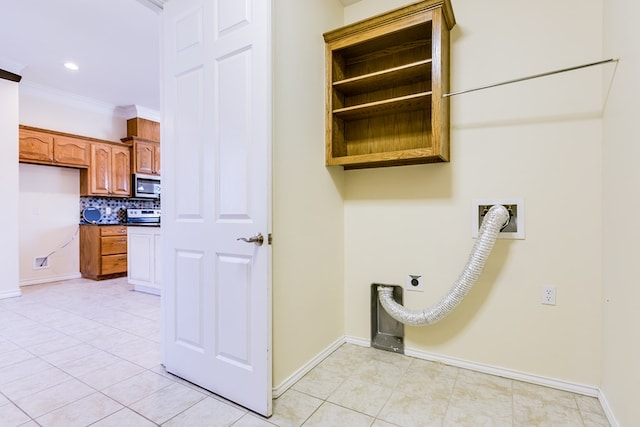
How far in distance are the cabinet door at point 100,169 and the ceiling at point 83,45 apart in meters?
0.86

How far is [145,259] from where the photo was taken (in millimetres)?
4238

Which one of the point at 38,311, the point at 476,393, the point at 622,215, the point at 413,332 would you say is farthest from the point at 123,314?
the point at 622,215

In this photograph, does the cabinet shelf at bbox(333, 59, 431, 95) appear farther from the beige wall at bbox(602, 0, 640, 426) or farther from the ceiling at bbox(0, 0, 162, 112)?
the ceiling at bbox(0, 0, 162, 112)

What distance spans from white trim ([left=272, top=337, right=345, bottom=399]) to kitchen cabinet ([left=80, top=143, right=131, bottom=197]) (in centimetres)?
487

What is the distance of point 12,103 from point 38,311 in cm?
261

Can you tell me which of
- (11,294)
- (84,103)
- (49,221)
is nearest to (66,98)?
(84,103)

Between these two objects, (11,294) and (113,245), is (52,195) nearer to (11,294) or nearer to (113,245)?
(113,245)

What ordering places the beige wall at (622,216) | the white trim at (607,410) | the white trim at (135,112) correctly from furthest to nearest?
the white trim at (135,112) < the white trim at (607,410) < the beige wall at (622,216)

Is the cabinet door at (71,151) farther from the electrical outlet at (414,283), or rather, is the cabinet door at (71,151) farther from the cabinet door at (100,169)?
the electrical outlet at (414,283)

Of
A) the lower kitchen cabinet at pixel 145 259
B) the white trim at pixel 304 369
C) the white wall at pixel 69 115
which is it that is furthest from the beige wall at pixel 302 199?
the white wall at pixel 69 115

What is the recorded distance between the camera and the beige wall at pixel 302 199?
5.92 feet

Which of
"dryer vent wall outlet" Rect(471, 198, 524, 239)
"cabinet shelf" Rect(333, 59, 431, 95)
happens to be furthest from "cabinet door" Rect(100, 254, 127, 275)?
"dryer vent wall outlet" Rect(471, 198, 524, 239)

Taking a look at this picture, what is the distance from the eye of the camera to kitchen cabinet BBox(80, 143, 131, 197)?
5.18 metres

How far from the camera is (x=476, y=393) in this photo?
5.89ft
